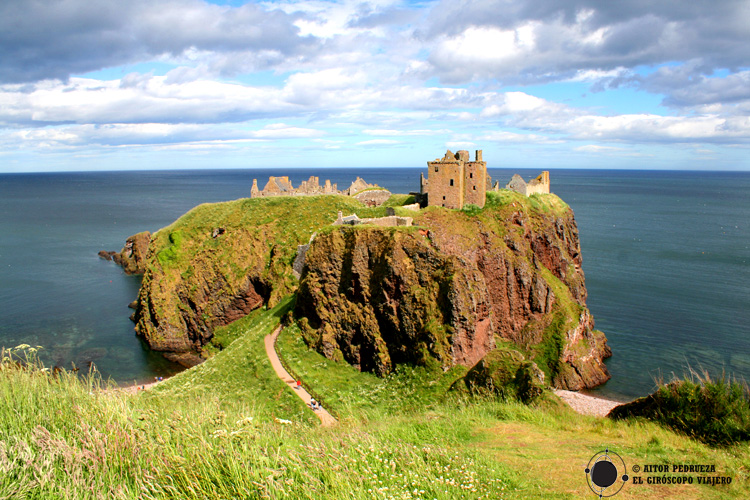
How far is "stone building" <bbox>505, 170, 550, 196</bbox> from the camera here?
179ft

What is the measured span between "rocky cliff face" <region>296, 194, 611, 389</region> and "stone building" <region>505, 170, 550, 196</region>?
3.84m

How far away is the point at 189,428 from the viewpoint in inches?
392

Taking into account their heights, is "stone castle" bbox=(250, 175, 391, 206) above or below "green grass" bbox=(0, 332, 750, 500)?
above

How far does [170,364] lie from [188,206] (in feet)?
471

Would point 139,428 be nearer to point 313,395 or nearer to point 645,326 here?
point 313,395

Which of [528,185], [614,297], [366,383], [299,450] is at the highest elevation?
[528,185]

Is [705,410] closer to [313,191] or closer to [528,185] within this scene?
[528,185]

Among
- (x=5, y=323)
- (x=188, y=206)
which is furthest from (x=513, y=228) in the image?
(x=188, y=206)

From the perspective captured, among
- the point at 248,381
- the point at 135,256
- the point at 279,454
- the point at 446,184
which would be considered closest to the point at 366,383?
the point at 248,381

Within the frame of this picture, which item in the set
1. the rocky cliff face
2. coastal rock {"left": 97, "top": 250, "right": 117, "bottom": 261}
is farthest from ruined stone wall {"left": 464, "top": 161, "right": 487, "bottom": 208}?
coastal rock {"left": 97, "top": 250, "right": 117, "bottom": 261}

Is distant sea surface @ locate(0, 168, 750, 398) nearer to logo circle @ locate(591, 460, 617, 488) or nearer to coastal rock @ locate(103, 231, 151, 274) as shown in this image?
coastal rock @ locate(103, 231, 151, 274)

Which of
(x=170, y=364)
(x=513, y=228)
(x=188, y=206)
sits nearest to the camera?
(x=513, y=228)

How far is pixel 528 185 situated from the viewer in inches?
2185

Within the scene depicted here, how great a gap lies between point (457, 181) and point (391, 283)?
48.5 feet
